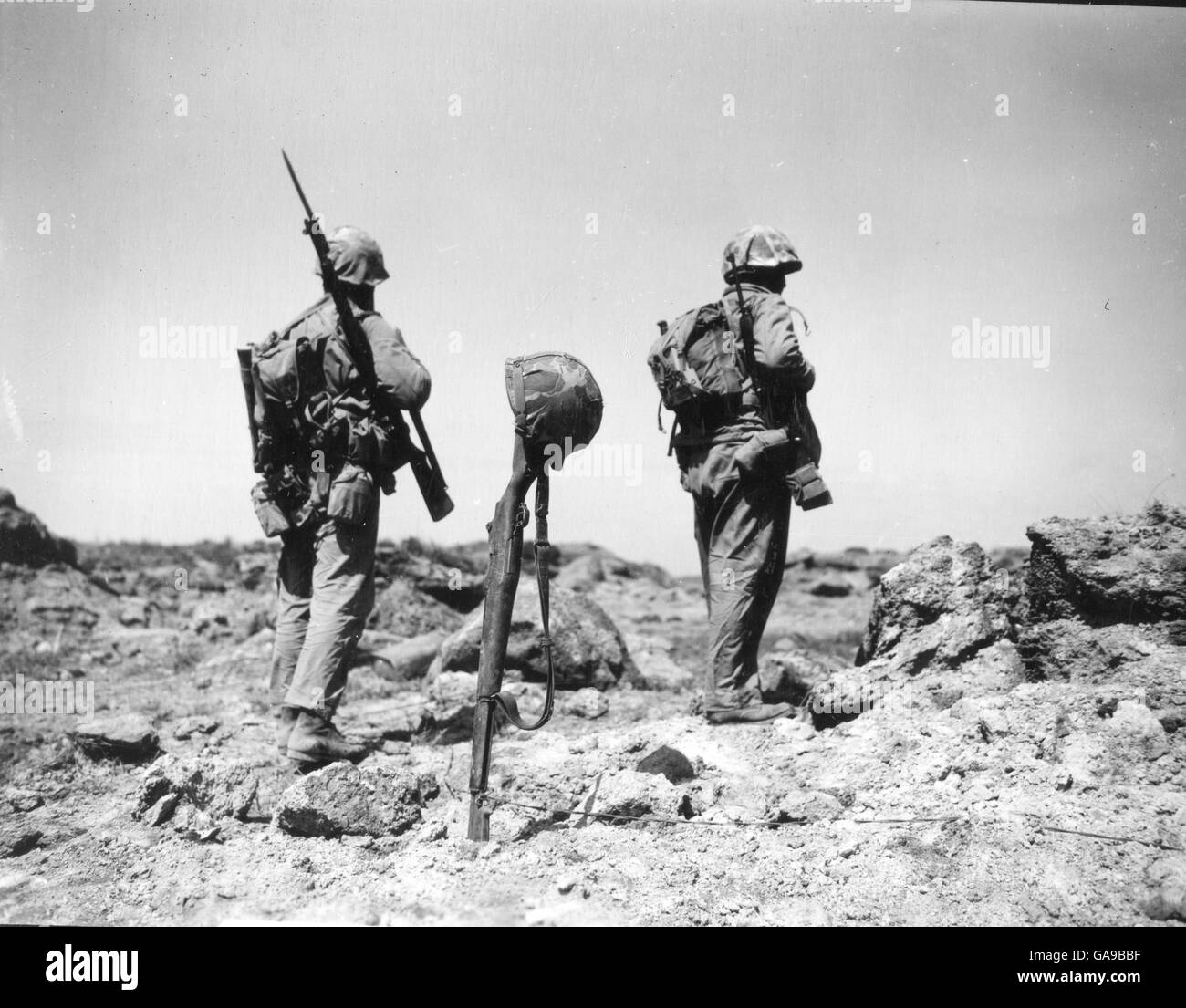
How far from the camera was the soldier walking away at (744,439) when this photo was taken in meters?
5.05

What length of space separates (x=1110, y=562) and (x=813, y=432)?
1.56 metres

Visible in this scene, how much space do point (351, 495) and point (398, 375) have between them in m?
0.63

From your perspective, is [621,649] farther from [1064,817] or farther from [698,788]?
[1064,817]

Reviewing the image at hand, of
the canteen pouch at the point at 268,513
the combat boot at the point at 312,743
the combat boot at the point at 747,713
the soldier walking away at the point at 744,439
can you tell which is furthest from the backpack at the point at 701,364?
the combat boot at the point at 312,743

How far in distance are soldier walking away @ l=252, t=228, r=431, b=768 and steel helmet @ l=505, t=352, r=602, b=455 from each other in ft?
4.35

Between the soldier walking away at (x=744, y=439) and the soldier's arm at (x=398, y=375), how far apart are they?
133 centimetres

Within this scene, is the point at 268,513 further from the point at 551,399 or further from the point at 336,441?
the point at 551,399

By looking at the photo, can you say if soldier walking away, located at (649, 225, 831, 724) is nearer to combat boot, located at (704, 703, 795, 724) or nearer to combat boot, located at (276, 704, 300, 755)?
combat boot, located at (704, 703, 795, 724)

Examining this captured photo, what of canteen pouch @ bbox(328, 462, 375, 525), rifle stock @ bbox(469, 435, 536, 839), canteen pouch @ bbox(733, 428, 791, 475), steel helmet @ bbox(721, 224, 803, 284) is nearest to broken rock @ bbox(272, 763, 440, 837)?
Answer: rifle stock @ bbox(469, 435, 536, 839)

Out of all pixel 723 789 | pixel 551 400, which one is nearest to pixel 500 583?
pixel 551 400

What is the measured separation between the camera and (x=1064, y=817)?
11.4 feet

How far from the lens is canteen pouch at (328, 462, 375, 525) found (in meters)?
4.84

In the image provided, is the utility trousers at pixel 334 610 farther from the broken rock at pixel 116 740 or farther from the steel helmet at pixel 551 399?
the steel helmet at pixel 551 399
